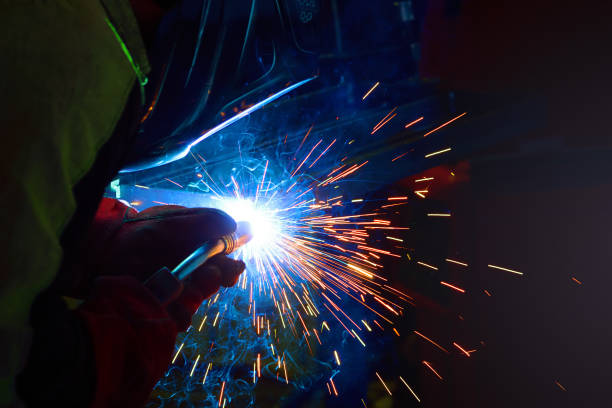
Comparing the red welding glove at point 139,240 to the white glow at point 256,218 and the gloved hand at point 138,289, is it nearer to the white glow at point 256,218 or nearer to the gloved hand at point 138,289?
the gloved hand at point 138,289

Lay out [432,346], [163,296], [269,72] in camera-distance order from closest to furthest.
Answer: [163,296] < [269,72] < [432,346]

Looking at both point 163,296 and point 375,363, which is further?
point 375,363

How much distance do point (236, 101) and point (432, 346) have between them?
1.72 meters

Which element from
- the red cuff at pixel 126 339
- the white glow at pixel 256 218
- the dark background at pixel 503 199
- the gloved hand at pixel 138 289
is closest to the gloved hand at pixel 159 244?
the gloved hand at pixel 138 289

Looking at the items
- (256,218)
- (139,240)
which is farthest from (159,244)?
(256,218)

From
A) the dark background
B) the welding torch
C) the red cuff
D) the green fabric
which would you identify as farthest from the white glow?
the green fabric

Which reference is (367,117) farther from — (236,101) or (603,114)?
(603,114)

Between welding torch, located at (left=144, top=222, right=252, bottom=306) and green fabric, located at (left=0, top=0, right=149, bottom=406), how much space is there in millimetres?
333

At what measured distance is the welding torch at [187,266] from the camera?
2.73 ft

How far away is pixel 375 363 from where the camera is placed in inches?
71.6

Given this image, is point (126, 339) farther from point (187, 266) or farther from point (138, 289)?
point (187, 266)

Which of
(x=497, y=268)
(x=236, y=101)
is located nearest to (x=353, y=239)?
(x=497, y=268)

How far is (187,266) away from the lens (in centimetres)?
98

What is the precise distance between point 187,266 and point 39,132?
587mm
